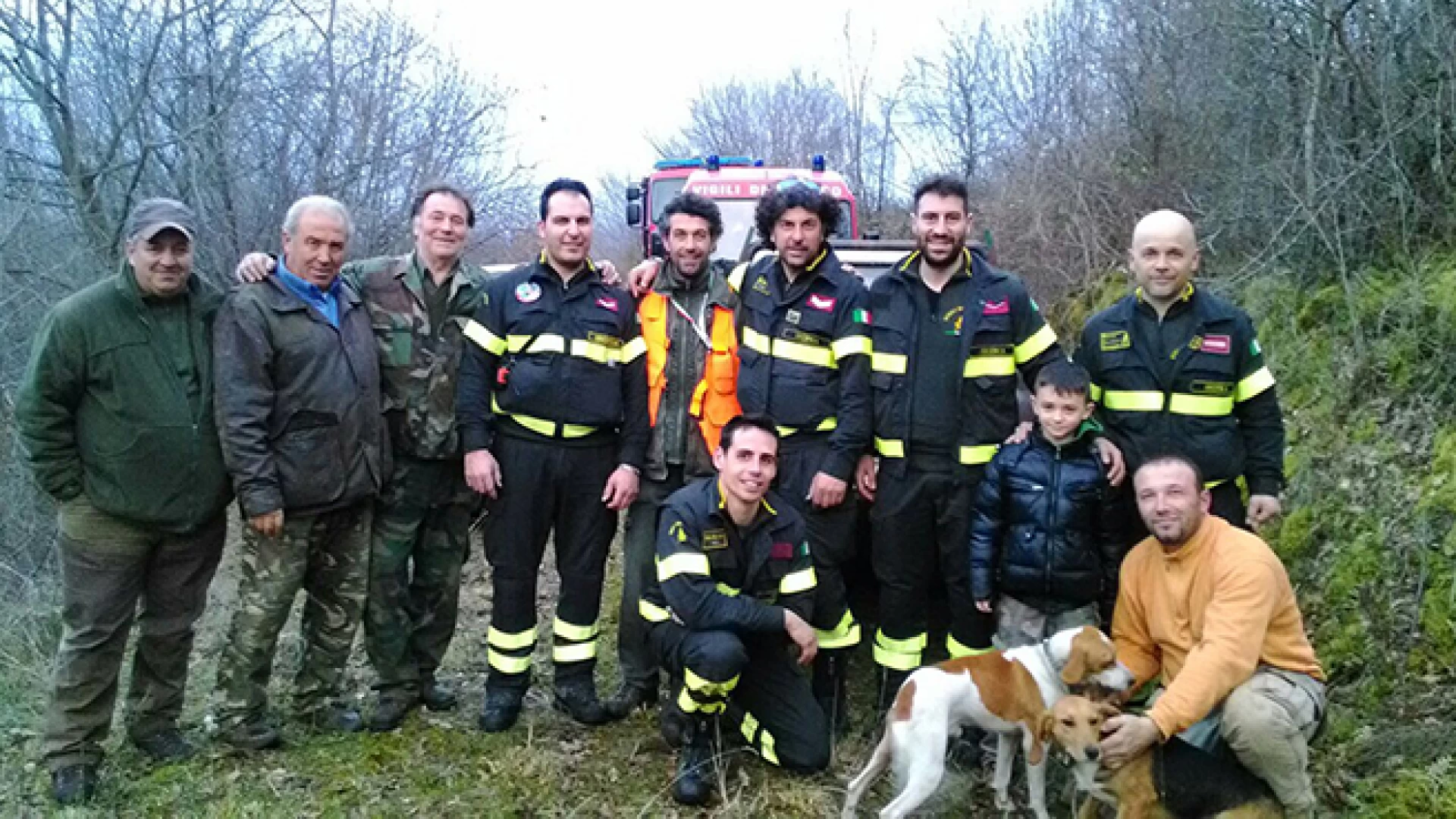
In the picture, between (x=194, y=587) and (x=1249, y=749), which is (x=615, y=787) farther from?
(x=1249, y=749)

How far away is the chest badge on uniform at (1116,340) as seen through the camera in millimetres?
3648

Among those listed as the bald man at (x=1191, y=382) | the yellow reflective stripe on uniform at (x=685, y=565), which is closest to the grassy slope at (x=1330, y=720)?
the yellow reflective stripe on uniform at (x=685, y=565)

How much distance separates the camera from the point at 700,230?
4074 mm

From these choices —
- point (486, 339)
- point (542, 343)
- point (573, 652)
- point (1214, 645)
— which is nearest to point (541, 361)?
point (542, 343)

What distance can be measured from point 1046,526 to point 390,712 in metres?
2.81

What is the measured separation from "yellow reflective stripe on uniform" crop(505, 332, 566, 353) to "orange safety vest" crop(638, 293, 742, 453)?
1.25 ft

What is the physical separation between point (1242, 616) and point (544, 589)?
15.3 feet

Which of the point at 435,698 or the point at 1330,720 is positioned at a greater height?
the point at 1330,720

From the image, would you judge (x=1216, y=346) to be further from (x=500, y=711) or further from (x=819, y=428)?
(x=500, y=711)

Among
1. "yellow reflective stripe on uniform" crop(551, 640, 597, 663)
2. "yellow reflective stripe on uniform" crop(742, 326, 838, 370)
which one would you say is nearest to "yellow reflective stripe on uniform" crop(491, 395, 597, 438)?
"yellow reflective stripe on uniform" crop(742, 326, 838, 370)

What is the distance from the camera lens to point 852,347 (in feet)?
12.7

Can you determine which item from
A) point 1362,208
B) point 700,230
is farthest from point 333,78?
point 1362,208

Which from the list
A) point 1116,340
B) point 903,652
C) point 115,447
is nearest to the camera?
point 115,447

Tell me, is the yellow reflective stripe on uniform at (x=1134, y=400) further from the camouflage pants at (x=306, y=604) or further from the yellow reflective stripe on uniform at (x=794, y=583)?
the camouflage pants at (x=306, y=604)
